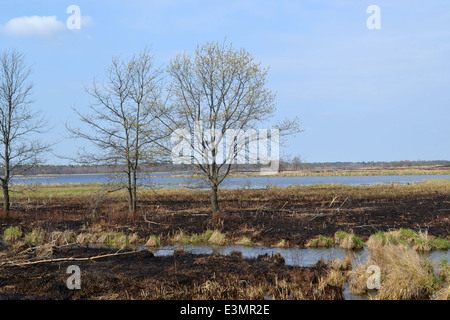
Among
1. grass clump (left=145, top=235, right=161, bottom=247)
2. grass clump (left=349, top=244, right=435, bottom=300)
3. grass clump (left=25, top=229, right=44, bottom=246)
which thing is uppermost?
grass clump (left=349, top=244, right=435, bottom=300)

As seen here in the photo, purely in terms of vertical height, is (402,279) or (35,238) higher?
(402,279)

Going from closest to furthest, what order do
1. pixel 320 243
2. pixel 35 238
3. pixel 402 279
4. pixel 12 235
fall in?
pixel 402 279, pixel 320 243, pixel 35 238, pixel 12 235

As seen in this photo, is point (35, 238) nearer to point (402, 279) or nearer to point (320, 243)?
point (320, 243)

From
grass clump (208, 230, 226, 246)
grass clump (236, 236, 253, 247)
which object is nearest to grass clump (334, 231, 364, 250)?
grass clump (236, 236, 253, 247)

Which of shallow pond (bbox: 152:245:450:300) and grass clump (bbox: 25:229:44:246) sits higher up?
grass clump (bbox: 25:229:44:246)

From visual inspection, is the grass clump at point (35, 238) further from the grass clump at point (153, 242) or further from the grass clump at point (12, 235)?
the grass clump at point (153, 242)

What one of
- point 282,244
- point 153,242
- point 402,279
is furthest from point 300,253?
point 153,242

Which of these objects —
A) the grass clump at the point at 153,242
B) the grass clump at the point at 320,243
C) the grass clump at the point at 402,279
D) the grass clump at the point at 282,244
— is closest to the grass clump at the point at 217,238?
the grass clump at the point at 153,242

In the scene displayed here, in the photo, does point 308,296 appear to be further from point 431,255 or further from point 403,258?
point 431,255

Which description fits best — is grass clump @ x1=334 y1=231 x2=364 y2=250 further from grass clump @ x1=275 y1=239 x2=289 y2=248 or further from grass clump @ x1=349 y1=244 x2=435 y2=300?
grass clump @ x1=349 y1=244 x2=435 y2=300

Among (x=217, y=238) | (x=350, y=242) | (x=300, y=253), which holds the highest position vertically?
(x=350, y=242)

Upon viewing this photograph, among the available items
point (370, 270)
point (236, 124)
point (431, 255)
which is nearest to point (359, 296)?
point (370, 270)
